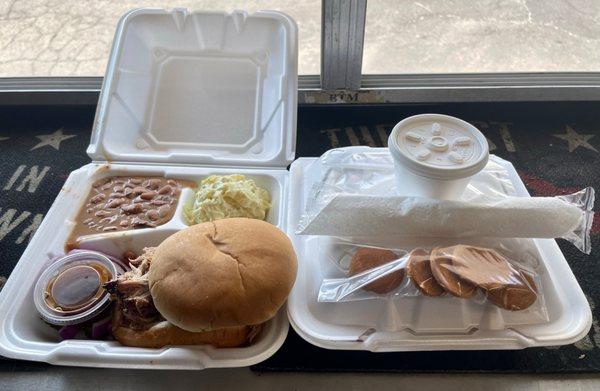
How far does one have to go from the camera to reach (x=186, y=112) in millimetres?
1271

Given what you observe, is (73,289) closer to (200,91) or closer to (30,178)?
(200,91)

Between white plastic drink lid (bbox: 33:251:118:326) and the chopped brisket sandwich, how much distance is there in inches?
2.3

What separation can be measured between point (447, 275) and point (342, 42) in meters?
0.93

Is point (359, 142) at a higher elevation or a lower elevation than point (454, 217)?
lower

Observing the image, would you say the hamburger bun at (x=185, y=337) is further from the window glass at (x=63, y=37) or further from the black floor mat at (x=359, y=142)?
the window glass at (x=63, y=37)

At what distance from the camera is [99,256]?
3.16ft

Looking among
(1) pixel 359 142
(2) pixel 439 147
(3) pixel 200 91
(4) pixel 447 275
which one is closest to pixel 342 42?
(1) pixel 359 142

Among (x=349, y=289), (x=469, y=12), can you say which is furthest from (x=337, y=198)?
(x=469, y=12)

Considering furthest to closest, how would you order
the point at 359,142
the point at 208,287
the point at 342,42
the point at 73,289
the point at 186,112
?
the point at 359,142
the point at 342,42
the point at 186,112
the point at 73,289
the point at 208,287

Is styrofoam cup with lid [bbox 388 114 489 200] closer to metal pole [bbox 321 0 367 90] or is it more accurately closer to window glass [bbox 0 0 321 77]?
metal pole [bbox 321 0 367 90]

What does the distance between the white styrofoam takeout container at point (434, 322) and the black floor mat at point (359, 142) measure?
21 centimetres

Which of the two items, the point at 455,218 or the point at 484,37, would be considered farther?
the point at 484,37

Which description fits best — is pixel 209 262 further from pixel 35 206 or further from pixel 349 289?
pixel 35 206

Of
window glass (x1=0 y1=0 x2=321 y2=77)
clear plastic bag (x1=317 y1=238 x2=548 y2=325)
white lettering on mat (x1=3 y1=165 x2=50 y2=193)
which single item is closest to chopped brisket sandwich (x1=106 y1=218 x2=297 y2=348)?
clear plastic bag (x1=317 y1=238 x2=548 y2=325)
